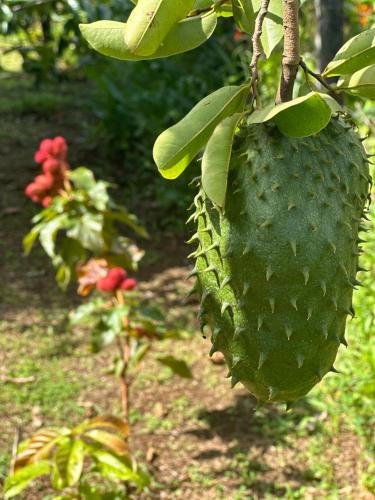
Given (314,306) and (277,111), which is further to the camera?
(314,306)

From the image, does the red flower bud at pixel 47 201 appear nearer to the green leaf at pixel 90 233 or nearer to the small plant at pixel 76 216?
the small plant at pixel 76 216

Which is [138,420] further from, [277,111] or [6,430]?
[277,111]

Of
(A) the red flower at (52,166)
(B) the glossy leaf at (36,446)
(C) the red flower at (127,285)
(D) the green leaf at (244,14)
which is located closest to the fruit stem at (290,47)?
(D) the green leaf at (244,14)

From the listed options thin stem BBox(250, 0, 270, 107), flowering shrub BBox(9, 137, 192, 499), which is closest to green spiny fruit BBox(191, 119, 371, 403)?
thin stem BBox(250, 0, 270, 107)

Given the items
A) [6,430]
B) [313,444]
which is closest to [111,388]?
[6,430]

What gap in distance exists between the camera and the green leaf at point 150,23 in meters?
0.64

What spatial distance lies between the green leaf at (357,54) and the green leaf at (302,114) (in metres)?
0.06

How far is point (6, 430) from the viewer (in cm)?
356

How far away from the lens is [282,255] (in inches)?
29.8

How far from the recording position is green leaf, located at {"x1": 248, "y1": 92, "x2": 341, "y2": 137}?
2.19 feet

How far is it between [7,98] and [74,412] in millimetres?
6175

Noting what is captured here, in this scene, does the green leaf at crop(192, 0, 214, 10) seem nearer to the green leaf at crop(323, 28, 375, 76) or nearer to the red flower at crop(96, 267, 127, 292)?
the green leaf at crop(323, 28, 375, 76)

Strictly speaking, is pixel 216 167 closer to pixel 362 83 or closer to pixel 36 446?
pixel 362 83

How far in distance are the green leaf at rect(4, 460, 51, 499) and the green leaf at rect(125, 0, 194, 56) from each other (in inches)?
73.3
